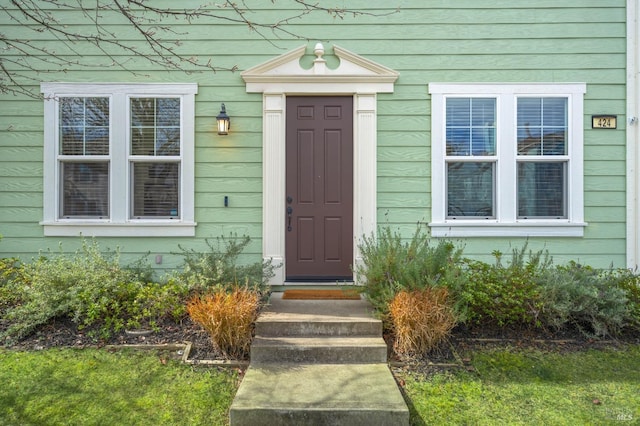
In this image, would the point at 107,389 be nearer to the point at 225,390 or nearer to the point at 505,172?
the point at 225,390

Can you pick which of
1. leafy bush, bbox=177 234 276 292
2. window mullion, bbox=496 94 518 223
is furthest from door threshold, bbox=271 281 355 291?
window mullion, bbox=496 94 518 223

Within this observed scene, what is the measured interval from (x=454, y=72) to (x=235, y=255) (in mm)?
3433

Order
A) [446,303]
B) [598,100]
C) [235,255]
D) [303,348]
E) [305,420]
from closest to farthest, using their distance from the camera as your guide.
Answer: [305,420]
[303,348]
[446,303]
[235,255]
[598,100]

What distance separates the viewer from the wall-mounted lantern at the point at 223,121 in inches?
192

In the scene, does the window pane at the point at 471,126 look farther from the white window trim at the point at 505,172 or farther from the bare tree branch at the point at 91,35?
the bare tree branch at the point at 91,35

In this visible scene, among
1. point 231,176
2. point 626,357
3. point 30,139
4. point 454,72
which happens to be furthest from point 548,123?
point 30,139

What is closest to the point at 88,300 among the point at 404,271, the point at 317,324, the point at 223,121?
the point at 317,324

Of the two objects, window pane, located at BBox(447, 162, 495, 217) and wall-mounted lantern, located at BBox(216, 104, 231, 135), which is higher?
wall-mounted lantern, located at BBox(216, 104, 231, 135)

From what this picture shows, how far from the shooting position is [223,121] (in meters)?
4.87

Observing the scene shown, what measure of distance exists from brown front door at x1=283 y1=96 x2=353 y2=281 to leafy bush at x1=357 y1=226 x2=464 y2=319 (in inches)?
32.1

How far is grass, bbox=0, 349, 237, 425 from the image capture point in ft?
9.12

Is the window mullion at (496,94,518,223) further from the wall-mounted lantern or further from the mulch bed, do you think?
the wall-mounted lantern

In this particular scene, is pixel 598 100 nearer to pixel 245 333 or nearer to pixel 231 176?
pixel 231 176

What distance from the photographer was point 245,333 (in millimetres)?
3508
